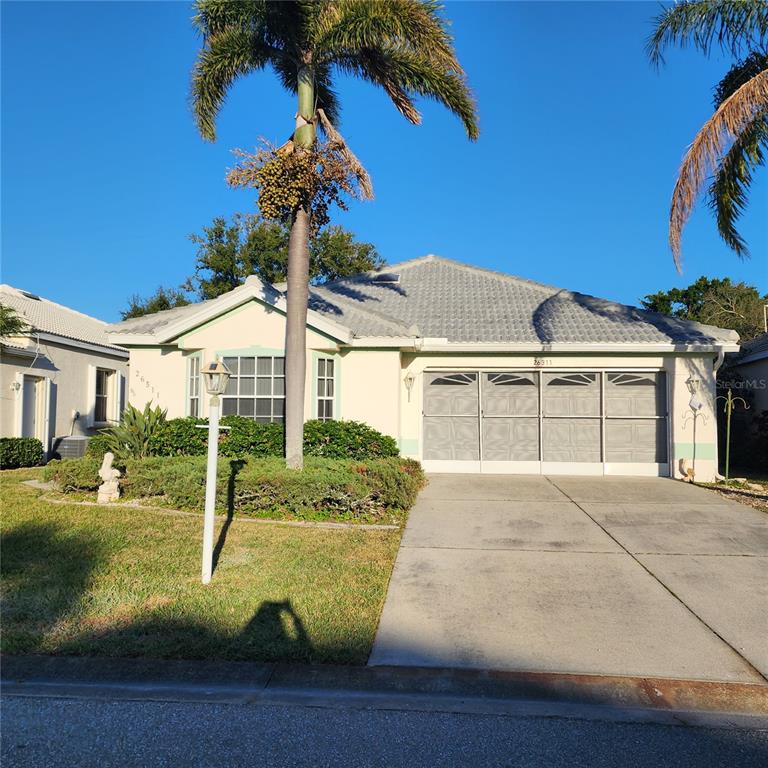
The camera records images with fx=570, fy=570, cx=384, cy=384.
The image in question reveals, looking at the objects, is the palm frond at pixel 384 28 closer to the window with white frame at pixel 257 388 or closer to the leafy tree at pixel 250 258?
the window with white frame at pixel 257 388

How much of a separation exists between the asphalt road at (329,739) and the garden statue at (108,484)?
18.5 ft

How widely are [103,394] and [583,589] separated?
54.0ft

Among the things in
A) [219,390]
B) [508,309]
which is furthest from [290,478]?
[508,309]

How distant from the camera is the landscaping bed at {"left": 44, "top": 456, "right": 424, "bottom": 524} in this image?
797 centimetres

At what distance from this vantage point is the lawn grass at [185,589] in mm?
4203

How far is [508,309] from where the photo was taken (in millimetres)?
14500

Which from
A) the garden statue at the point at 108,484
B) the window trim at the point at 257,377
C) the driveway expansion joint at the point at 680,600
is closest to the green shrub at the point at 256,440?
the window trim at the point at 257,377

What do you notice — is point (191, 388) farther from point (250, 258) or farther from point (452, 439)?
point (250, 258)

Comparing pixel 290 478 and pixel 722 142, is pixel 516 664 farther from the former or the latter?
pixel 722 142

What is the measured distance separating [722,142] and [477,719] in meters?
9.75

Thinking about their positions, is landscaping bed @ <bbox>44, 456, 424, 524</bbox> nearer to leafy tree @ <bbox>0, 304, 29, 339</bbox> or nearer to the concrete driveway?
the concrete driveway

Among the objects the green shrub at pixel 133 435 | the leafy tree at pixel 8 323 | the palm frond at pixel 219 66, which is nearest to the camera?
the palm frond at pixel 219 66

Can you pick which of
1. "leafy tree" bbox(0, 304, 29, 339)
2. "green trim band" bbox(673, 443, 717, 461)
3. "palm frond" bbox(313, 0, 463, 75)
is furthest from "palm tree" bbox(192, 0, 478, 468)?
"green trim band" bbox(673, 443, 717, 461)

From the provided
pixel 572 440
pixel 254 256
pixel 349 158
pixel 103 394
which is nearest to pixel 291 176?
pixel 349 158
